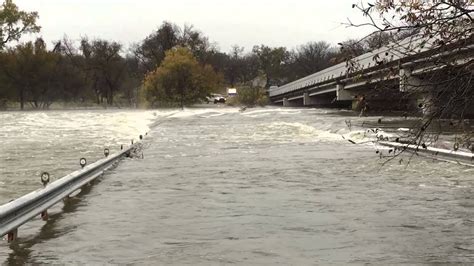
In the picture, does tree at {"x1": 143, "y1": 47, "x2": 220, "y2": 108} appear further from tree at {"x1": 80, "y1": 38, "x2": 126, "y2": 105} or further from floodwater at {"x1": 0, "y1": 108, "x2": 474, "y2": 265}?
floodwater at {"x1": 0, "y1": 108, "x2": 474, "y2": 265}

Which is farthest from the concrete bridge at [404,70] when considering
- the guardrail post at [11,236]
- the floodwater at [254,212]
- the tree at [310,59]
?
the tree at [310,59]

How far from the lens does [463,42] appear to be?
5844 millimetres

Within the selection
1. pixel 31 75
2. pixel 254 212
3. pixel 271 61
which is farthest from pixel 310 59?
pixel 254 212

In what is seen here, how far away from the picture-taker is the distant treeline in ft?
306

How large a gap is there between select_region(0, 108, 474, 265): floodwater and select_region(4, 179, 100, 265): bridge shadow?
0.01m

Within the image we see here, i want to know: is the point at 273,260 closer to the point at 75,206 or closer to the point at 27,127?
the point at 75,206

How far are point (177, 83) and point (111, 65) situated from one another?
70.3ft

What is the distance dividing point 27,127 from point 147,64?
8778 cm

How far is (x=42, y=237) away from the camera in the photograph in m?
7.70

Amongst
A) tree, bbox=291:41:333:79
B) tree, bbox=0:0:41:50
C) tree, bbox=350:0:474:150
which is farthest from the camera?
tree, bbox=291:41:333:79

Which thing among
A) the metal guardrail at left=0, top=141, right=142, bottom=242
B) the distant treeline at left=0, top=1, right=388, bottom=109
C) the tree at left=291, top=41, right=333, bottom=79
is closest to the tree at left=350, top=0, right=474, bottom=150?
the metal guardrail at left=0, top=141, right=142, bottom=242

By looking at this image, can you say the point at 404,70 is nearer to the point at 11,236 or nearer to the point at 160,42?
the point at 11,236

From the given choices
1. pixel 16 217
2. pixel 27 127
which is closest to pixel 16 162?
pixel 16 217

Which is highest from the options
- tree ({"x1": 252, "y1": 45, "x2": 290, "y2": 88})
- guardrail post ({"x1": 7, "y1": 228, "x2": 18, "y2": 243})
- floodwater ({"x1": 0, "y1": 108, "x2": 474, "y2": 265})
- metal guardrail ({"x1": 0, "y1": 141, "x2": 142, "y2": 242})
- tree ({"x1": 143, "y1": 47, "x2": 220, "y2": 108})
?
tree ({"x1": 252, "y1": 45, "x2": 290, "y2": 88})
